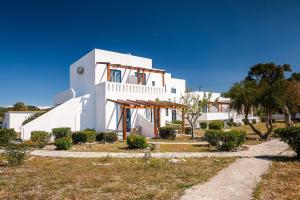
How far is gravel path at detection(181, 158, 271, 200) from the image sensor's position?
5852 millimetres

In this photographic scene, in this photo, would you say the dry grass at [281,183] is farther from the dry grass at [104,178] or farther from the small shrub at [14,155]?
the small shrub at [14,155]

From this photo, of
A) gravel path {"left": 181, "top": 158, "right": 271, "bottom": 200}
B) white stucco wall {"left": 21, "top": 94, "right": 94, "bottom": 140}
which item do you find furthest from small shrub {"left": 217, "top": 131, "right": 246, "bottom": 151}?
white stucco wall {"left": 21, "top": 94, "right": 94, "bottom": 140}

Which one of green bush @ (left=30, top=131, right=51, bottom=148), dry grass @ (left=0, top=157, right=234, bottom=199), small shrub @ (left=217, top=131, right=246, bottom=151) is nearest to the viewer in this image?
dry grass @ (left=0, top=157, right=234, bottom=199)

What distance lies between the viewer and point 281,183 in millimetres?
7051

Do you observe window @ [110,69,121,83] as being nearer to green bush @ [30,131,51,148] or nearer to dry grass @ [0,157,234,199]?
green bush @ [30,131,51,148]

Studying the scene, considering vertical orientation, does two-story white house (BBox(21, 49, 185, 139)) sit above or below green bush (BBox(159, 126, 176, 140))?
above

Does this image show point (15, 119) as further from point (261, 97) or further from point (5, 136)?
point (261, 97)

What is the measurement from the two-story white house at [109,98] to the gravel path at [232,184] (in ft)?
39.2

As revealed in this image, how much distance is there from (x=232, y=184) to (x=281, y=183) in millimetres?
1517

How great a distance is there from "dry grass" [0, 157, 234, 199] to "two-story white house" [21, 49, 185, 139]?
31.8 feet

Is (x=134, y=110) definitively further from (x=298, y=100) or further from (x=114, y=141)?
(x=298, y=100)

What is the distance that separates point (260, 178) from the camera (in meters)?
7.48

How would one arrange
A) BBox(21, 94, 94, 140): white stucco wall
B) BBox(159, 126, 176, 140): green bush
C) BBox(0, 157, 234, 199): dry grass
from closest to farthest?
BBox(0, 157, 234, 199): dry grass < BBox(21, 94, 94, 140): white stucco wall < BBox(159, 126, 176, 140): green bush

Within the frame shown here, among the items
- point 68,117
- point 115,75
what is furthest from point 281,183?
point 115,75
